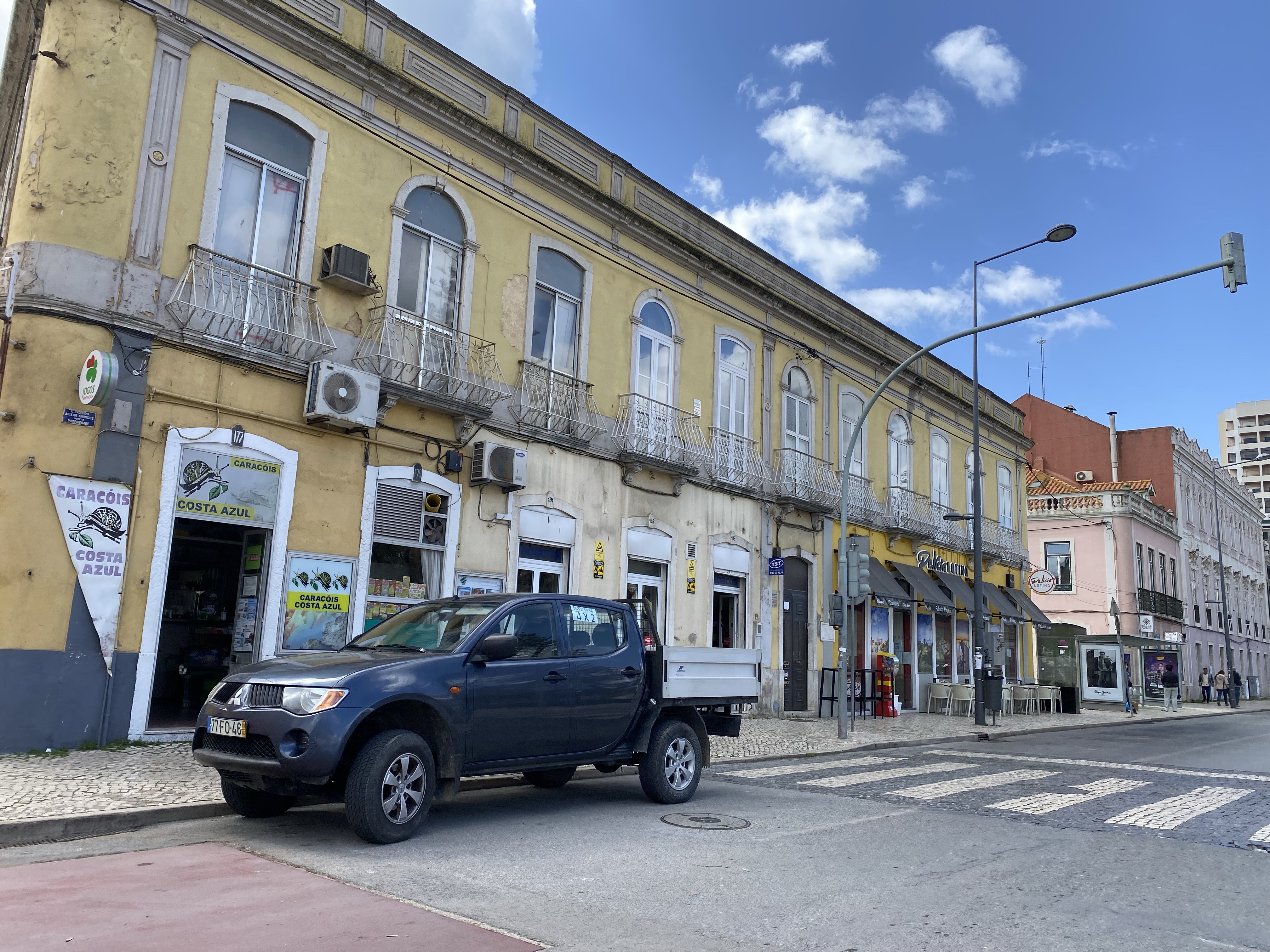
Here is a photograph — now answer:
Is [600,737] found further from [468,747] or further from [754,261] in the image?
[754,261]

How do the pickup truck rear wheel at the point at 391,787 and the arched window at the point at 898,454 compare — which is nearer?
the pickup truck rear wheel at the point at 391,787

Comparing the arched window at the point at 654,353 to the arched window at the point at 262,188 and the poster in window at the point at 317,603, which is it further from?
the poster in window at the point at 317,603

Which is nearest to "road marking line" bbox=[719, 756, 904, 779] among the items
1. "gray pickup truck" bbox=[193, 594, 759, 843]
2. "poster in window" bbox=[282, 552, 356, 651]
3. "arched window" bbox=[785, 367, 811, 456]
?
"gray pickup truck" bbox=[193, 594, 759, 843]

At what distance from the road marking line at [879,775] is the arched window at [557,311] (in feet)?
27.5

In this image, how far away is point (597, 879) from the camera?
592 cm

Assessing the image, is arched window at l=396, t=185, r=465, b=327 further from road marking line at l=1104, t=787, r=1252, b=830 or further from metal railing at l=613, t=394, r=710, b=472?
road marking line at l=1104, t=787, r=1252, b=830

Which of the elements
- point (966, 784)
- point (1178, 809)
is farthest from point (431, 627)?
point (1178, 809)

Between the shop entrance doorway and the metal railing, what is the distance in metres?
6.88

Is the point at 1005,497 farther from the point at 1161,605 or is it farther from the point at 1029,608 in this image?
the point at 1161,605

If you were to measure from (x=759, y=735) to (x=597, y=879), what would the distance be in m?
10.2

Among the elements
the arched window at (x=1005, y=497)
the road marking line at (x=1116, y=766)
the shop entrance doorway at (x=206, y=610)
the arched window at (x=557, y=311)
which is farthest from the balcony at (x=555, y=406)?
the arched window at (x=1005, y=497)

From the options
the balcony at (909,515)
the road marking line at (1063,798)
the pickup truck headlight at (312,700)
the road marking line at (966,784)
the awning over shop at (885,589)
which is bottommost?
the road marking line at (966,784)

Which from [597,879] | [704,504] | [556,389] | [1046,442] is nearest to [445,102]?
[556,389]

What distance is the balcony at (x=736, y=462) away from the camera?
19.5 metres
